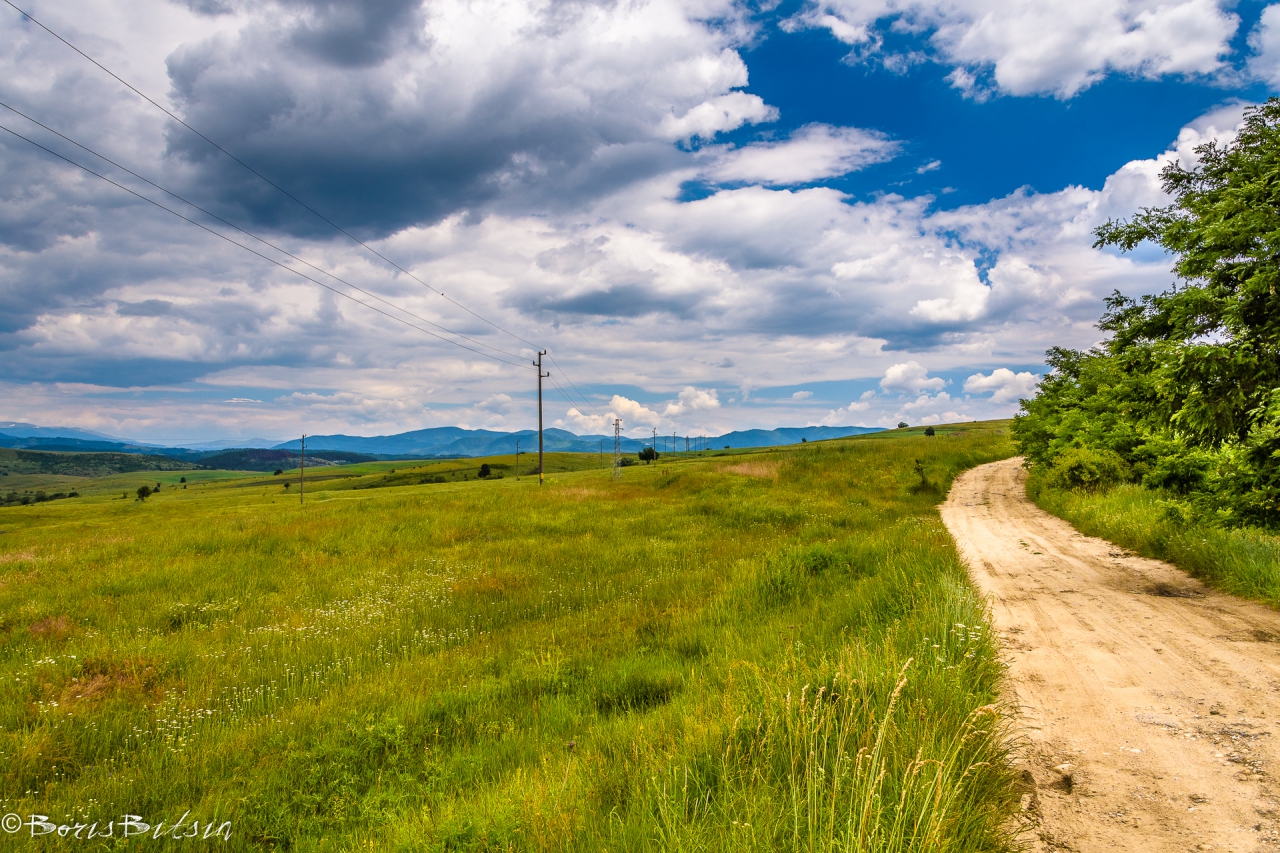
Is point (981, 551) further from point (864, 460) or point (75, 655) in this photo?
point (864, 460)

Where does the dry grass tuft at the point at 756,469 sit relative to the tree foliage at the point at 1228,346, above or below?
below

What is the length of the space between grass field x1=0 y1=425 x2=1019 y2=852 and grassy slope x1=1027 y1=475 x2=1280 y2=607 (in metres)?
4.41

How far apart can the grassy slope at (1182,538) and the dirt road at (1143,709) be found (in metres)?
0.47

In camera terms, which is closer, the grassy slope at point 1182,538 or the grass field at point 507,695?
the grass field at point 507,695

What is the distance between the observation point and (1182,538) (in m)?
12.2

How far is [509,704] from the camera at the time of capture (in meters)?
7.35

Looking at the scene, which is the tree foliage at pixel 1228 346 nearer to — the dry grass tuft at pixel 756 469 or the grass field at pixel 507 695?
the grass field at pixel 507 695

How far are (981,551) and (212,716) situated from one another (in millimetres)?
16515

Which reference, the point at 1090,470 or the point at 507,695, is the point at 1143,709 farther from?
the point at 1090,470

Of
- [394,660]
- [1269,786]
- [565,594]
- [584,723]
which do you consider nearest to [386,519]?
[565,594]

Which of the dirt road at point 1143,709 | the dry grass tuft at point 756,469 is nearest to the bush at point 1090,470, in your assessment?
the dirt road at point 1143,709

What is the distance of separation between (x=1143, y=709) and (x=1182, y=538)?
9716 millimetres

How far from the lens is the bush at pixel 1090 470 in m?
21.8

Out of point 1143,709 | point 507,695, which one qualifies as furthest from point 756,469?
point 1143,709
